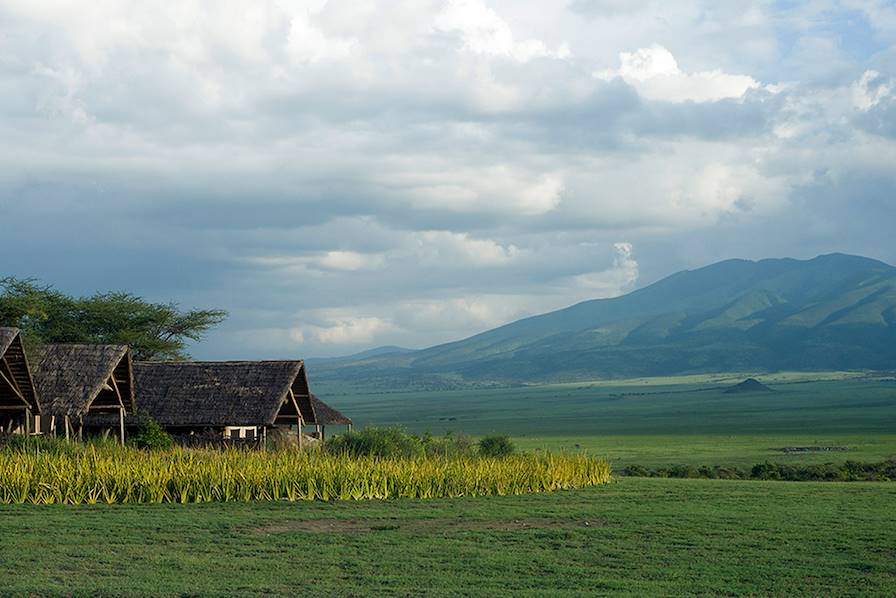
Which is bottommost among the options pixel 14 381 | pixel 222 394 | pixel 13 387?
pixel 222 394

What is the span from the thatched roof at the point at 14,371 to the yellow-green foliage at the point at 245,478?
11.0ft

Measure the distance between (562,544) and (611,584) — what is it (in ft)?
8.58

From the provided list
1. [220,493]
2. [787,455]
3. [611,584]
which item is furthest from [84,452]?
[787,455]

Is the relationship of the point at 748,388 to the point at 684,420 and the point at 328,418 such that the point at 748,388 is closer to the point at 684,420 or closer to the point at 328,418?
the point at 684,420

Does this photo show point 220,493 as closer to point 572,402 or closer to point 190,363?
point 190,363

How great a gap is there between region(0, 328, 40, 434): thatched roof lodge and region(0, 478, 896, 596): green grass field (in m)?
6.88

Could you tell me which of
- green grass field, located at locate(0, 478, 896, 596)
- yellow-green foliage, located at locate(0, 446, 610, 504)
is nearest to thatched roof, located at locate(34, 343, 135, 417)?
yellow-green foliage, located at locate(0, 446, 610, 504)

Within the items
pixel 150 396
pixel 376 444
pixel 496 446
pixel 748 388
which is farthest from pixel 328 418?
pixel 748 388

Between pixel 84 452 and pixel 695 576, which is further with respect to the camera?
pixel 84 452

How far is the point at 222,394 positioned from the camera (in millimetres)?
30406

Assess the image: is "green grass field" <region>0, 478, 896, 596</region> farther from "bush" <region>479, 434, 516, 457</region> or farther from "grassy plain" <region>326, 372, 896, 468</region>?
"grassy plain" <region>326, 372, 896, 468</region>

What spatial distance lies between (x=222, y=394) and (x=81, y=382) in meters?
3.78

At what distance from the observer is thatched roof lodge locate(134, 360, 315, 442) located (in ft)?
97.5

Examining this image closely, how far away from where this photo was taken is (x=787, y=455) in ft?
149
